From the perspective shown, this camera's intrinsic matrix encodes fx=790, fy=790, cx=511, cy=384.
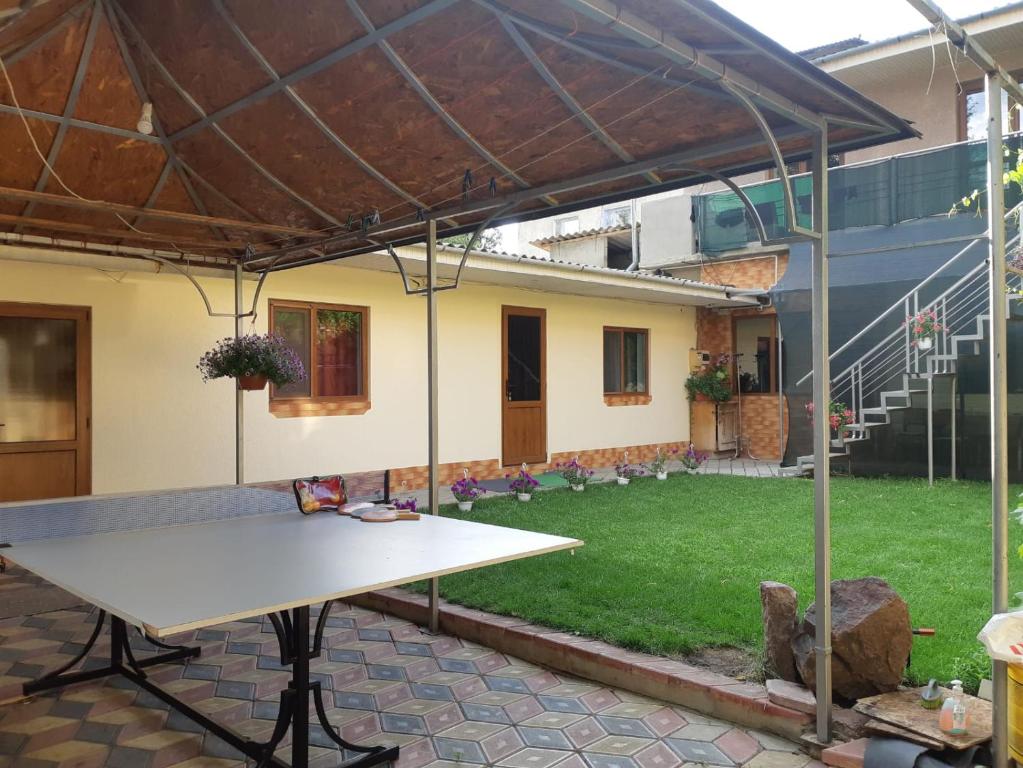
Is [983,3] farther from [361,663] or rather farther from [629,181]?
[361,663]

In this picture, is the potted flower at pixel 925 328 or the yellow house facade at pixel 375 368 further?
the potted flower at pixel 925 328

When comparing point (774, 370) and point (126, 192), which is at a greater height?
point (126, 192)

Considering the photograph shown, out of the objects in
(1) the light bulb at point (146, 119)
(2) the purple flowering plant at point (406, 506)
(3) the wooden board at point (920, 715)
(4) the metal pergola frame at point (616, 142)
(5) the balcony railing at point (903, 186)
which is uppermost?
(5) the balcony railing at point (903, 186)

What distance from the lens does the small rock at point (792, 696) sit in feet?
10.3

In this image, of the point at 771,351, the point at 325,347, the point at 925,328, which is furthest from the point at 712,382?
the point at 325,347

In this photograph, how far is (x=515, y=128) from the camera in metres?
3.77

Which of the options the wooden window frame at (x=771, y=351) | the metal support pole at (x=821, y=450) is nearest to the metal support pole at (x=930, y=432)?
the wooden window frame at (x=771, y=351)

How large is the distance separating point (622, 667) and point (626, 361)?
31.8 feet

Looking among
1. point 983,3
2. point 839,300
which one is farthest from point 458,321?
point 983,3

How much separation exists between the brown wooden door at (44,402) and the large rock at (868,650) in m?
6.43

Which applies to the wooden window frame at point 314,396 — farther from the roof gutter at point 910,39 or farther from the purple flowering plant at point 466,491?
the roof gutter at point 910,39

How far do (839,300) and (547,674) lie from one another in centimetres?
865

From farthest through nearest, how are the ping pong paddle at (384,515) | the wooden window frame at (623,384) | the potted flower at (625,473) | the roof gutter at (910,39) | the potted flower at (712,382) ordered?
1. the potted flower at (712,382)
2. the wooden window frame at (623,384)
3. the roof gutter at (910,39)
4. the potted flower at (625,473)
5. the ping pong paddle at (384,515)

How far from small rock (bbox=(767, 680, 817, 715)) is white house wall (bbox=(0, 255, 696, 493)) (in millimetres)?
6274
